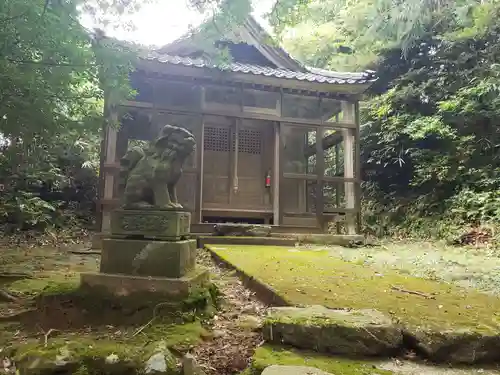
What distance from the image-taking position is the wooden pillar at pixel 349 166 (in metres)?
9.95

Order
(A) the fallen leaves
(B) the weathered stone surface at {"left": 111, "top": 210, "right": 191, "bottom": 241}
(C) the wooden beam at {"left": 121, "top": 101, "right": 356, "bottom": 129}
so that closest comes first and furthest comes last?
(A) the fallen leaves → (B) the weathered stone surface at {"left": 111, "top": 210, "right": 191, "bottom": 241} → (C) the wooden beam at {"left": 121, "top": 101, "right": 356, "bottom": 129}

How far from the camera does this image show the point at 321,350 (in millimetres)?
2156

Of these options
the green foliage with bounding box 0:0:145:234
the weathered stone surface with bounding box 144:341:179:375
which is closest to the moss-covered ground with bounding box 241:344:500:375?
the weathered stone surface with bounding box 144:341:179:375

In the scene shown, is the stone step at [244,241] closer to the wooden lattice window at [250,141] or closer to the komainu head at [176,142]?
the wooden lattice window at [250,141]

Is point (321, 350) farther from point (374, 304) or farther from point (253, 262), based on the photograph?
point (253, 262)

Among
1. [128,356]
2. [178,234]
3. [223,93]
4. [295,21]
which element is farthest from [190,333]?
[223,93]

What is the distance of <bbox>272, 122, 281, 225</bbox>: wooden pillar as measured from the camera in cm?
970

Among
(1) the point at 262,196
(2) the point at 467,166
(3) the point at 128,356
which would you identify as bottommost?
(3) the point at 128,356

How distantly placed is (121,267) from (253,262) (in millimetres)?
2201

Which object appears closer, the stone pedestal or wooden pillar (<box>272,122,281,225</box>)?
the stone pedestal

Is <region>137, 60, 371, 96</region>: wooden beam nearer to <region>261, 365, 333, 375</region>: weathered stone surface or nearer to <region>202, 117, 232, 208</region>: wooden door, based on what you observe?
<region>202, 117, 232, 208</region>: wooden door

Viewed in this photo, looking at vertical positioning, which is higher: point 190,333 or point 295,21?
point 295,21

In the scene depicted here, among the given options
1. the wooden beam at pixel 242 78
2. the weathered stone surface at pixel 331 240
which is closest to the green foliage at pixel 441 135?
the wooden beam at pixel 242 78

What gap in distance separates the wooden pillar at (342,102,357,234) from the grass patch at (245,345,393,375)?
8156mm
